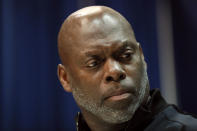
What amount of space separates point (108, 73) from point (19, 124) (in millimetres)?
1156

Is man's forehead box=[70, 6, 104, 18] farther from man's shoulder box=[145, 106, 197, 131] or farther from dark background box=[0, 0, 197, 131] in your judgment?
dark background box=[0, 0, 197, 131]

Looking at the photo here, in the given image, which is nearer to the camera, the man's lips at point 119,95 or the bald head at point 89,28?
the man's lips at point 119,95

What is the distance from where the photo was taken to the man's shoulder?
1039mm

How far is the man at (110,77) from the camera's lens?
1.08 m

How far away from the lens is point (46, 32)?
220cm

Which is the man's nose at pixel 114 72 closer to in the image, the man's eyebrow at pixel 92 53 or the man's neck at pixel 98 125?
the man's eyebrow at pixel 92 53

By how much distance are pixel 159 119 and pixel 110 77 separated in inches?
8.5

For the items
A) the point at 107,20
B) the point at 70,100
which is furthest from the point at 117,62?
the point at 70,100

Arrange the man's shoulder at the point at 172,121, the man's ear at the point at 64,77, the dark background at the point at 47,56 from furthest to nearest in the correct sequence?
the dark background at the point at 47,56
the man's ear at the point at 64,77
the man's shoulder at the point at 172,121

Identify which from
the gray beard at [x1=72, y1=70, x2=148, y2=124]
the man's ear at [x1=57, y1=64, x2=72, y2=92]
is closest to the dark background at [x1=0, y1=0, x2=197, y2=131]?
the man's ear at [x1=57, y1=64, x2=72, y2=92]

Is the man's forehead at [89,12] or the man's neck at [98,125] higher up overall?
the man's forehead at [89,12]

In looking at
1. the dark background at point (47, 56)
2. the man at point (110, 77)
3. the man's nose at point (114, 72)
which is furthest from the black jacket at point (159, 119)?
the dark background at point (47, 56)

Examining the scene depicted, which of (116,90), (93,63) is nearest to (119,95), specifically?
(116,90)

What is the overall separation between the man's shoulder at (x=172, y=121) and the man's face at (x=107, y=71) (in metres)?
0.08
